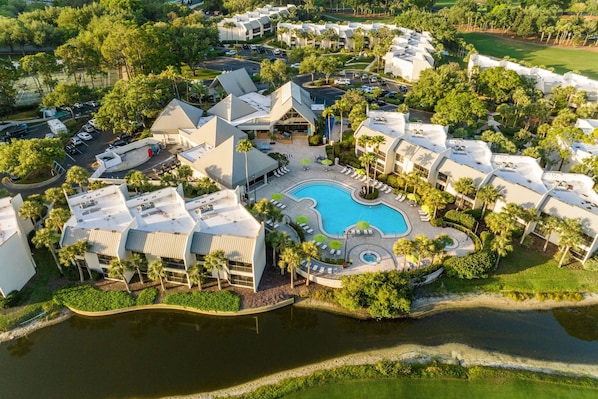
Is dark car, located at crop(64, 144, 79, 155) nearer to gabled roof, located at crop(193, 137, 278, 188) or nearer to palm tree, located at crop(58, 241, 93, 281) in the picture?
gabled roof, located at crop(193, 137, 278, 188)

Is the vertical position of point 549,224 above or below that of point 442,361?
above

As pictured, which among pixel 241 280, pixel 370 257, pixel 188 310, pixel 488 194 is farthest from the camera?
pixel 488 194

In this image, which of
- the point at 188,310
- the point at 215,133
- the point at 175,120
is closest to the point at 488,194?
the point at 188,310

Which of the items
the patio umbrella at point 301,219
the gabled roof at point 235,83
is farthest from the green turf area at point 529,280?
the gabled roof at point 235,83

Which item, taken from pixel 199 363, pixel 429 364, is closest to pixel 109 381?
pixel 199 363

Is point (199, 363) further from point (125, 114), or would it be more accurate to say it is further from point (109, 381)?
point (125, 114)

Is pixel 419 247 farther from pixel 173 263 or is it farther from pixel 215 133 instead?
pixel 215 133
